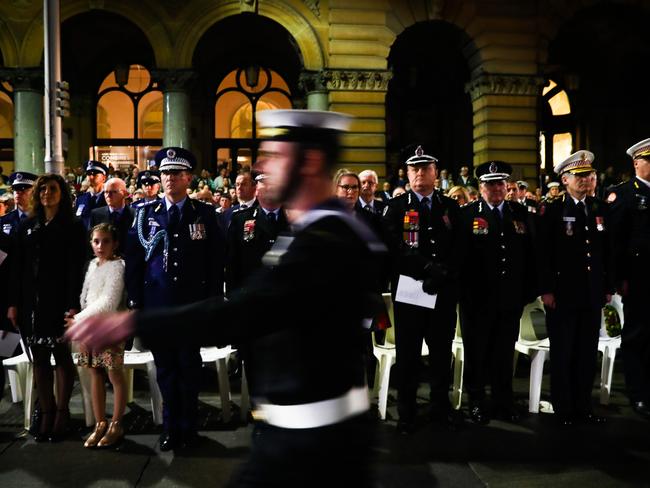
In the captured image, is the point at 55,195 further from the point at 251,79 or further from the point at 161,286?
the point at 251,79

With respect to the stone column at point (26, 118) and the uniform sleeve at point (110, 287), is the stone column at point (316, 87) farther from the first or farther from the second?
the uniform sleeve at point (110, 287)

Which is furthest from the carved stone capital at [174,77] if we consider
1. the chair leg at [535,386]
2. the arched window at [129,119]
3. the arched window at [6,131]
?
the chair leg at [535,386]

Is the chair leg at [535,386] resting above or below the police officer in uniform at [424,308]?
below

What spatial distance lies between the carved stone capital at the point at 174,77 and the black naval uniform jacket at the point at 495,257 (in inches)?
603

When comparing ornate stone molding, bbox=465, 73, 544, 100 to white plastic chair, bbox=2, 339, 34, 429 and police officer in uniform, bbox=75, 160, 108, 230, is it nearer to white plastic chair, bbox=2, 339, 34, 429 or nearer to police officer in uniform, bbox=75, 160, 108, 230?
police officer in uniform, bbox=75, 160, 108, 230

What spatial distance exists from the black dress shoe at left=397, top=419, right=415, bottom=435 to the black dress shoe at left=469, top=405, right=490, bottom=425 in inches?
25.3

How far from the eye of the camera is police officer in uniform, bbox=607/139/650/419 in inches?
259

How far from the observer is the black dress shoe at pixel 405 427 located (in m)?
5.95

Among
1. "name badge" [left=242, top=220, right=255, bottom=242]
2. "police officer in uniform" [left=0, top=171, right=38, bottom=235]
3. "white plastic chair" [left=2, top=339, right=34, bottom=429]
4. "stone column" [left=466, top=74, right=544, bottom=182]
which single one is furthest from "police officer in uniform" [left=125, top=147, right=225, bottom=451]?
"stone column" [left=466, top=74, right=544, bottom=182]

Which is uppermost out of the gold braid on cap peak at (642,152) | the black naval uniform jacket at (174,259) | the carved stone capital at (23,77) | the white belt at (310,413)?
the carved stone capital at (23,77)

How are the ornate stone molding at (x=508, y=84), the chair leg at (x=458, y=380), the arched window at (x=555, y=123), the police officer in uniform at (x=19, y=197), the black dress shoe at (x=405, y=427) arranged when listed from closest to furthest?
the black dress shoe at (x=405, y=427)
the chair leg at (x=458, y=380)
the police officer in uniform at (x=19, y=197)
the ornate stone molding at (x=508, y=84)
the arched window at (x=555, y=123)

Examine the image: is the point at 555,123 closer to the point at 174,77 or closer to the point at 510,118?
the point at 510,118

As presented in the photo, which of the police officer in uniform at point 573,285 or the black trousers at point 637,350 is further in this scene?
the black trousers at point 637,350

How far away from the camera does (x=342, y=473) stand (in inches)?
83.8
